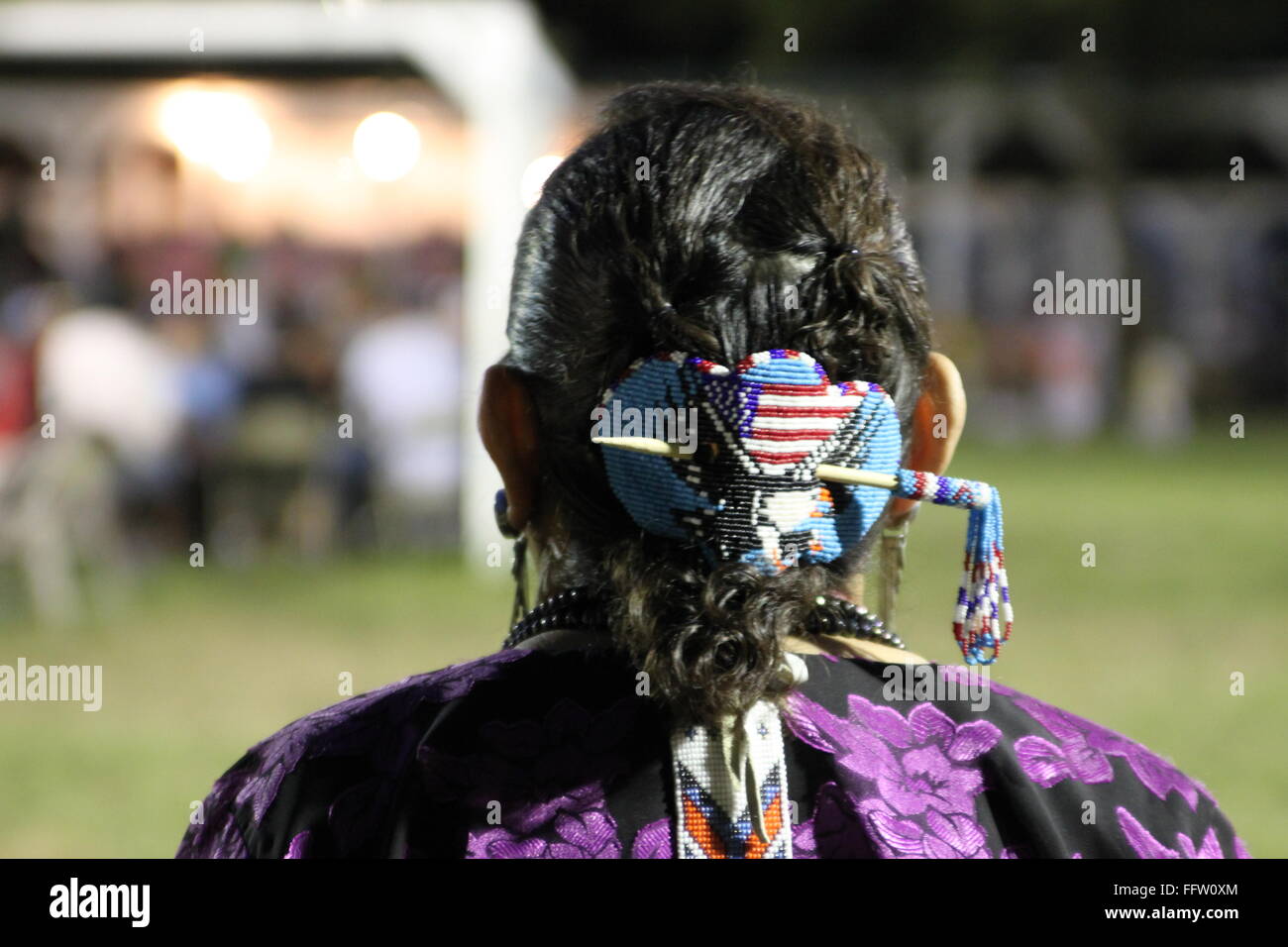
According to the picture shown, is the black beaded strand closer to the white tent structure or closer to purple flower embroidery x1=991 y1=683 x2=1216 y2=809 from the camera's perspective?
purple flower embroidery x1=991 y1=683 x2=1216 y2=809

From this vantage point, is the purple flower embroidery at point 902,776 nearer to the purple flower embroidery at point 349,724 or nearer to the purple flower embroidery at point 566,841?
the purple flower embroidery at point 566,841

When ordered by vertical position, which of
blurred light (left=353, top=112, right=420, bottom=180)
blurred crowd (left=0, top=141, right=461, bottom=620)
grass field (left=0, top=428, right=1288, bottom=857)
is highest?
blurred light (left=353, top=112, right=420, bottom=180)

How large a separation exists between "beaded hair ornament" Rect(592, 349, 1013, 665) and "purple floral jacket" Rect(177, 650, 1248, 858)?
15 centimetres

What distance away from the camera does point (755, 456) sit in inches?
53.4

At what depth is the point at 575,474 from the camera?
1.48 meters

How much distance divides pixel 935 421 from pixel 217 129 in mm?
11480

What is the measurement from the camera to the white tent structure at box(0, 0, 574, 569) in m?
10.2

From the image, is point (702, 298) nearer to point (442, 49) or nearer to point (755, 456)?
point (755, 456)

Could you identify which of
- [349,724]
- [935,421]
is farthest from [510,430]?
[935,421]

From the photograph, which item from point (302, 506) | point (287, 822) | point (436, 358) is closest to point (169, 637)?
point (302, 506)

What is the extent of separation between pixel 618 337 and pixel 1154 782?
2.28 feet

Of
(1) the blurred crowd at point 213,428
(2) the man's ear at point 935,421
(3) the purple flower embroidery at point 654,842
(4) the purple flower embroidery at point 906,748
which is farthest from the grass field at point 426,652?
(3) the purple flower embroidery at point 654,842

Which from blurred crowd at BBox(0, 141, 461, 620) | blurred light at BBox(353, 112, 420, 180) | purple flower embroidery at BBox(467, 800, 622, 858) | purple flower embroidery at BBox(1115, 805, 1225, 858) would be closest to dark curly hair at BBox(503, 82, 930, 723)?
purple flower embroidery at BBox(467, 800, 622, 858)
